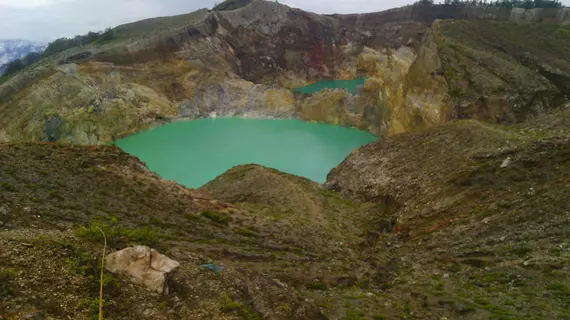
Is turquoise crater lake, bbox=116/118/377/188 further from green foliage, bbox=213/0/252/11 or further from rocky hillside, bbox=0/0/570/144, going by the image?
green foliage, bbox=213/0/252/11

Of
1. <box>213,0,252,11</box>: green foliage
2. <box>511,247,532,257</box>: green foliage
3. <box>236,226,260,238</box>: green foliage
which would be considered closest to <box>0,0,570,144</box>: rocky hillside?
<box>213,0,252,11</box>: green foliage

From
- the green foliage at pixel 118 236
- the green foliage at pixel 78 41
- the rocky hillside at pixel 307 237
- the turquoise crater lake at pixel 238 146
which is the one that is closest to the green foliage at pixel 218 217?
the rocky hillside at pixel 307 237

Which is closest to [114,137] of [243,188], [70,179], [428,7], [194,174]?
[194,174]

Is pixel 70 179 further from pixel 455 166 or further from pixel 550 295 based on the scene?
pixel 455 166

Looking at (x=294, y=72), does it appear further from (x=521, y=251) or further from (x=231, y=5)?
(x=521, y=251)

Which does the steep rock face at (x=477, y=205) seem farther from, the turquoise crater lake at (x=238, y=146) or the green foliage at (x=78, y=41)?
the green foliage at (x=78, y=41)
